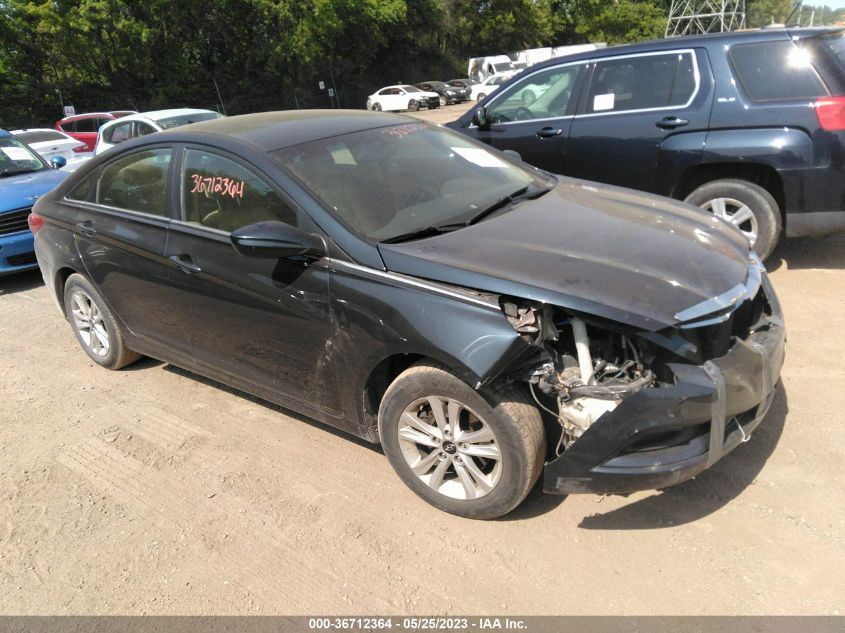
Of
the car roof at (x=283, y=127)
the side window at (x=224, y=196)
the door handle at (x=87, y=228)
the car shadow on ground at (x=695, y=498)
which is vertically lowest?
the car shadow on ground at (x=695, y=498)

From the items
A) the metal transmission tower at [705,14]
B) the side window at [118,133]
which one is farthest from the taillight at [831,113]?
the metal transmission tower at [705,14]

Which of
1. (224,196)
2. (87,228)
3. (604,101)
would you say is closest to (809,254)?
(604,101)

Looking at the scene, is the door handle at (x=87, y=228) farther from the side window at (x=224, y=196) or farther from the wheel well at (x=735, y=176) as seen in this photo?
the wheel well at (x=735, y=176)

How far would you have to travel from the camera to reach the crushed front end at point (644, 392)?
251cm

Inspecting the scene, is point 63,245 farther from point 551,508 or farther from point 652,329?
point 652,329

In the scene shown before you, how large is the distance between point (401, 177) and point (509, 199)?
0.60 m

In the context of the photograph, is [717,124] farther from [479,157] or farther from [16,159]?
[16,159]

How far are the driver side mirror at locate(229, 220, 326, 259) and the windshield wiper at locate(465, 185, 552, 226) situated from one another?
76 cm

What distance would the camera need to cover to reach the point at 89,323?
4.88 m

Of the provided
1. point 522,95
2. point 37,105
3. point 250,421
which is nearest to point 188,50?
point 37,105

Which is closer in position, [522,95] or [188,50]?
[522,95]

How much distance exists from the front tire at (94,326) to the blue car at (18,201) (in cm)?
269

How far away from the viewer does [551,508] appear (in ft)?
9.95

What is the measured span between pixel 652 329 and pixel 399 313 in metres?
1.03
